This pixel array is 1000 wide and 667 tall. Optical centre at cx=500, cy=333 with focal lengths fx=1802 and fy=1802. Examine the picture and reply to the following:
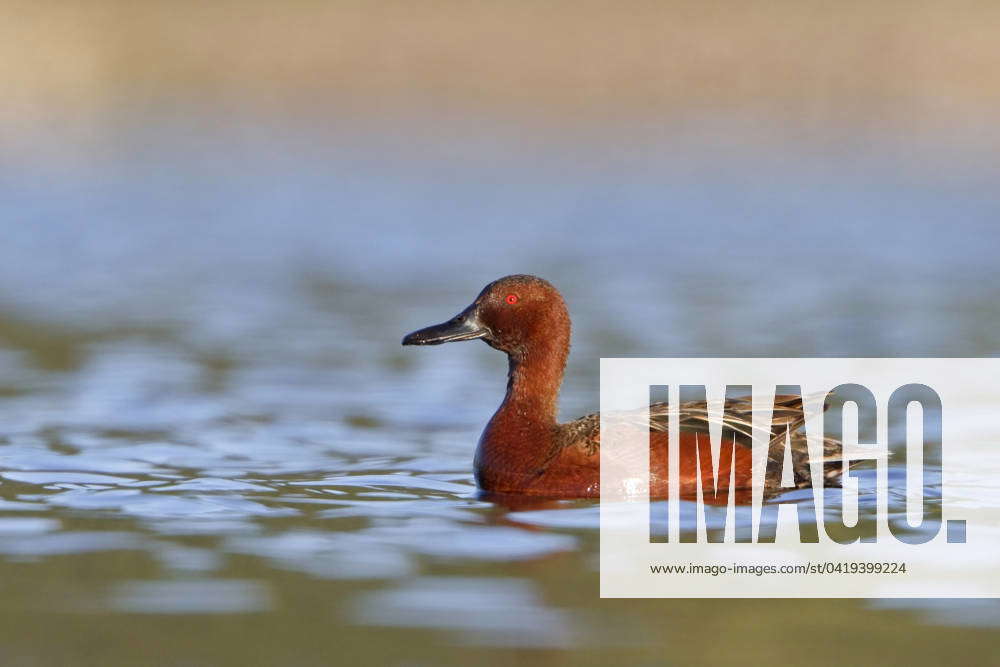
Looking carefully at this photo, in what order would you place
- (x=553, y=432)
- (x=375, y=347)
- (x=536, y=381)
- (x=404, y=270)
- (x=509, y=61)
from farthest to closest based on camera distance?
(x=509, y=61) < (x=404, y=270) < (x=375, y=347) < (x=536, y=381) < (x=553, y=432)

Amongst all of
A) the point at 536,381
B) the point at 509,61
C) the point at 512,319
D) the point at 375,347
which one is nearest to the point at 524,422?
the point at 536,381

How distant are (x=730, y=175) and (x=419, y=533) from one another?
40.9 feet

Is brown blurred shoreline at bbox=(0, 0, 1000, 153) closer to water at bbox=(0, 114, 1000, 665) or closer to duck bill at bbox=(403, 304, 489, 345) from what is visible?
water at bbox=(0, 114, 1000, 665)

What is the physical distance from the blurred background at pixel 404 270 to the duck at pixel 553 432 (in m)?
0.29

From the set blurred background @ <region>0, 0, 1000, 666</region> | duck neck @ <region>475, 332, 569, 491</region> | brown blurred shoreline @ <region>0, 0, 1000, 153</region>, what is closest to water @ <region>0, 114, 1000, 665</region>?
blurred background @ <region>0, 0, 1000, 666</region>

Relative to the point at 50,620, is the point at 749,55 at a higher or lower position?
higher

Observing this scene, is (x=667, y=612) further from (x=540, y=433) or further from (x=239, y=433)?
(x=239, y=433)

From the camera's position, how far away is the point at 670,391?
32.9 feet

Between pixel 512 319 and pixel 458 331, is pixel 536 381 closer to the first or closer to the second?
pixel 512 319

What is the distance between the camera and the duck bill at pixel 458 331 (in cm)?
806

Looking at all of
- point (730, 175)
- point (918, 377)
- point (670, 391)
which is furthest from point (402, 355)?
point (730, 175)

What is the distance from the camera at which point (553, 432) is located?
7.78 m

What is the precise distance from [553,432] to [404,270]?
271 inches

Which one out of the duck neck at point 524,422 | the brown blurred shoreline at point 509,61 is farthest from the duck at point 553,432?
the brown blurred shoreline at point 509,61
